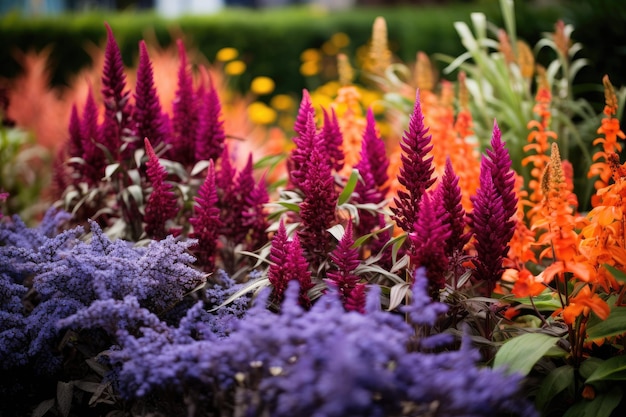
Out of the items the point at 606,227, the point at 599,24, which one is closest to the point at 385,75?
the point at 599,24

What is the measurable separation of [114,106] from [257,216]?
0.85 meters

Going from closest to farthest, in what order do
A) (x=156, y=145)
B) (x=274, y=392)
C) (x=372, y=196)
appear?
1. (x=274, y=392)
2. (x=372, y=196)
3. (x=156, y=145)

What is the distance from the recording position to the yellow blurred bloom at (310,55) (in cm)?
856

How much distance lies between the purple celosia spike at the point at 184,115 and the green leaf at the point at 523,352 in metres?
1.63

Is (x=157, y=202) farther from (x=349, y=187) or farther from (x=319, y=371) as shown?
(x=319, y=371)

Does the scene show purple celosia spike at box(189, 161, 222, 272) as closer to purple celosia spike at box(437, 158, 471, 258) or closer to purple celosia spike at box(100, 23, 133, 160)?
purple celosia spike at box(100, 23, 133, 160)

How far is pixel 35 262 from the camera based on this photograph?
2.43 meters

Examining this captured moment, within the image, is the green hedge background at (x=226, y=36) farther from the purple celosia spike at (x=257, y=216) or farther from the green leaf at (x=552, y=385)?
the green leaf at (x=552, y=385)

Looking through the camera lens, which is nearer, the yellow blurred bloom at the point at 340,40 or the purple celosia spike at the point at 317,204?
the purple celosia spike at the point at 317,204

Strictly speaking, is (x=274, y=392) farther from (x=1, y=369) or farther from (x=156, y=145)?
(x=156, y=145)

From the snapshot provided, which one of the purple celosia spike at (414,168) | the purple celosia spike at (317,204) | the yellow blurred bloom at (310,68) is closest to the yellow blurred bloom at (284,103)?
the yellow blurred bloom at (310,68)

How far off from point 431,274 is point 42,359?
1.35 m

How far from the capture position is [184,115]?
300 cm

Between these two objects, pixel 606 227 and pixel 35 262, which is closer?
pixel 606 227
